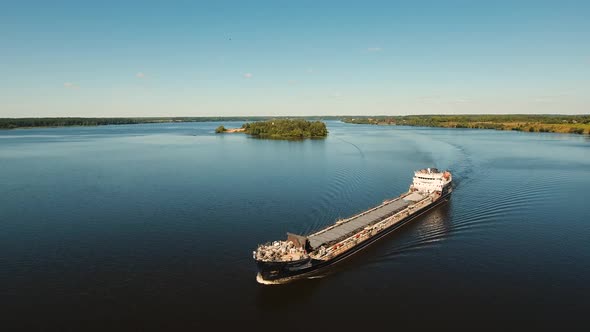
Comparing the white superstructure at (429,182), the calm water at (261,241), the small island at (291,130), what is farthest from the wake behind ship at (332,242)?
the small island at (291,130)

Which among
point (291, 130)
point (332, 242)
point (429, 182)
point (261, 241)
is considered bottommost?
point (261, 241)

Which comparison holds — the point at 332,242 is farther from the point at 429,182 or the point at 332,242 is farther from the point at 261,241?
the point at 429,182

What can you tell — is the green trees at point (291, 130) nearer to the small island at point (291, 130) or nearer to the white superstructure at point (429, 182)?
the small island at point (291, 130)

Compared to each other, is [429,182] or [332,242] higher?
[429,182]

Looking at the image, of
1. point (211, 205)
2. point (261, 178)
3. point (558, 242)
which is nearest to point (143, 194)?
point (211, 205)

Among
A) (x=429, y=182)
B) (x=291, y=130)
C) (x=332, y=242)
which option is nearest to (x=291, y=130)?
(x=291, y=130)

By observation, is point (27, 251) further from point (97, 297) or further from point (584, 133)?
point (584, 133)
